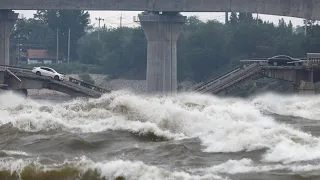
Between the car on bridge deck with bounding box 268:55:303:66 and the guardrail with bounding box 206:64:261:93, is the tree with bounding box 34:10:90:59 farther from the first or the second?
the guardrail with bounding box 206:64:261:93

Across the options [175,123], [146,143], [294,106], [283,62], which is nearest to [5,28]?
[283,62]

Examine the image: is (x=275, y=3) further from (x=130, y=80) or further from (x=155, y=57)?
(x=130, y=80)

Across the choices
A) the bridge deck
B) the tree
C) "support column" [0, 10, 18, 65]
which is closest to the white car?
the bridge deck

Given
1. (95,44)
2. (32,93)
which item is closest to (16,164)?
(32,93)

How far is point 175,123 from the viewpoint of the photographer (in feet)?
141

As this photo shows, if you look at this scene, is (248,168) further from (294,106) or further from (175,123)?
(294,106)

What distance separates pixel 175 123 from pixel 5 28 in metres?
66.0

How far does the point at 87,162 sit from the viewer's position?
32.2 meters

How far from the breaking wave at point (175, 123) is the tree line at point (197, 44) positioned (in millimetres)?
72516

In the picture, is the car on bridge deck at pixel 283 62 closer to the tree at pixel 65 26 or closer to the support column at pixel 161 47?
the support column at pixel 161 47

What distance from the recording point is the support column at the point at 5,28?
105 m

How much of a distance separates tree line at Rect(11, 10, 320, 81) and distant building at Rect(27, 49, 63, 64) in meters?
1.19

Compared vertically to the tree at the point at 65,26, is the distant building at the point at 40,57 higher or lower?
lower

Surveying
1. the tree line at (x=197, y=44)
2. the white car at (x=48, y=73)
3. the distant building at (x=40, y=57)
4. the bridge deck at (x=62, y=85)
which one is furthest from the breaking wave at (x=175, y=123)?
the distant building at (x=40, y=57)
